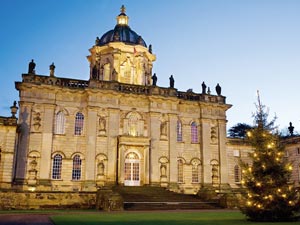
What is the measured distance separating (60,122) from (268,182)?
20906mm

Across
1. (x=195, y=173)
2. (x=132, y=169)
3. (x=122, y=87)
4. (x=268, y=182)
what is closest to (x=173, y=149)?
(x=195, y=173)

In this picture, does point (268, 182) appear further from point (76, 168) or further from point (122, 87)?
point (122, 87)

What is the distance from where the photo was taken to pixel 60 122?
31234mm

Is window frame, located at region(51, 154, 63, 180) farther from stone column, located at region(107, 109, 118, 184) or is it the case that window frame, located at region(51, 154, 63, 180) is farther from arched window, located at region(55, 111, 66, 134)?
stone column, located at region(107, 109, 118, 184)

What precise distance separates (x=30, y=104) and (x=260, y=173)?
21.5 meters

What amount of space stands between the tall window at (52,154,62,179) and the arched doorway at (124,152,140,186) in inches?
232

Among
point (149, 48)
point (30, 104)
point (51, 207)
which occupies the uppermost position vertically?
point (149, 48)

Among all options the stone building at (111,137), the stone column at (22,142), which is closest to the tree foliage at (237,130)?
the stone building at (111,137)

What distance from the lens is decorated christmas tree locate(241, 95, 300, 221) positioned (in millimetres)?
14922

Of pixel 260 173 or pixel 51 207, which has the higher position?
pixel 260 173

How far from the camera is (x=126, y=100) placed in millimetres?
33312

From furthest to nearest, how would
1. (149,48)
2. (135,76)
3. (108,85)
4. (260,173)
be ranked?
(149,48), (135,76), (108,85), (260,173)

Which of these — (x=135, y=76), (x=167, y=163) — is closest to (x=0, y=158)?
(x=167, y=163)

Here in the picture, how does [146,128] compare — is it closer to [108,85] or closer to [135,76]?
[108,85]
